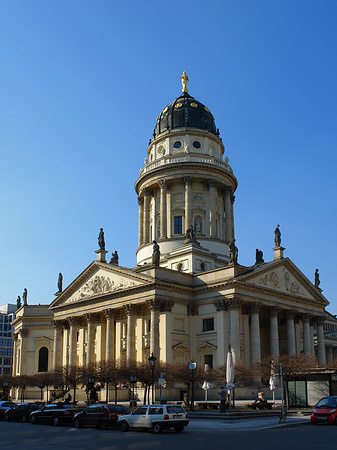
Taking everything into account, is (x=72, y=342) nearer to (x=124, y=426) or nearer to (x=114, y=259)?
(x=114, y=259)

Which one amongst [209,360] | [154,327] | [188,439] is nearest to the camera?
[188,439]

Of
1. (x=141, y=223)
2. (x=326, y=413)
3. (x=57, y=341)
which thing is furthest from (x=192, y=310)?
(x=326, y=413)

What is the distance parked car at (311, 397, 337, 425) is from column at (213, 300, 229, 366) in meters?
23.6

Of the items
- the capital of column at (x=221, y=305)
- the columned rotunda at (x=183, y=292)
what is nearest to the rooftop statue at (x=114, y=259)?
the columned rotunda at (x=183, y=292)

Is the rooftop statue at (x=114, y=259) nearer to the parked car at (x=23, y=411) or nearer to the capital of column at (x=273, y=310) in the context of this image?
the capital of column at (x=273, y=310)

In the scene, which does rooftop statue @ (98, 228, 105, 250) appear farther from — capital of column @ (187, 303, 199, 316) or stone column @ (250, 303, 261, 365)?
stone column @ (250, 303, 261, 365)

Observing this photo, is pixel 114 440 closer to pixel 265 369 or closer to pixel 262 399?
pixel 262 399

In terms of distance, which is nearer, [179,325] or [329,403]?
[329,403]

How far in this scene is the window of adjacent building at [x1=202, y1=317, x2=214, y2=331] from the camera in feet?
183

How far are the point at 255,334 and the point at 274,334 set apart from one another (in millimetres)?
3234

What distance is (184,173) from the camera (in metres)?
71.2

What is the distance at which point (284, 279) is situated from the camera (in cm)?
6156

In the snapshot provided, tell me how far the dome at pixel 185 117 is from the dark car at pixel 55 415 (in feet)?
163

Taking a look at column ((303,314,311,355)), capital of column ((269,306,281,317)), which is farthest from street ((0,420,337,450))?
column ((303,314,311,355))
